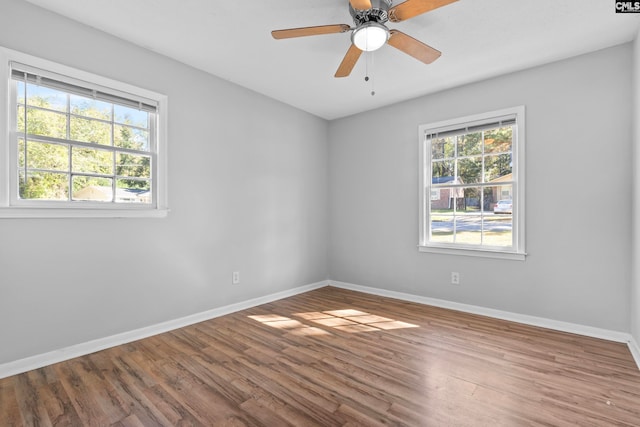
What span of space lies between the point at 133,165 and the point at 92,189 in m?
0.40

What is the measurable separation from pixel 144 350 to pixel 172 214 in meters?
1.25

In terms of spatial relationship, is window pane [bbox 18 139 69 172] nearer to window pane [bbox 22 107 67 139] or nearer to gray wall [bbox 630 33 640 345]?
window pane [bbox 22 107 67 139]

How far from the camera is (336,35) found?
8.64ft

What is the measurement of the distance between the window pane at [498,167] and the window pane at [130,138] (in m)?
3.63

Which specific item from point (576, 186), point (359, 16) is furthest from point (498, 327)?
point (359, 16)

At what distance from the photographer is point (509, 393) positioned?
6.50 feet

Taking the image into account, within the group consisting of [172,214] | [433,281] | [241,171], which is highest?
[241,171]

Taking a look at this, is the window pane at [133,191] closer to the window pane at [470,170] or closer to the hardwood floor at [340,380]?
the hardwood floor at [340,380]

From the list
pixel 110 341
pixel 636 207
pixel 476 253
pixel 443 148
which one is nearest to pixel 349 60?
pixel 443 148

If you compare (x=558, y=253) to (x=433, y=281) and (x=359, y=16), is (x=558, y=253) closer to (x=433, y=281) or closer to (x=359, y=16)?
(x=433, y=281)

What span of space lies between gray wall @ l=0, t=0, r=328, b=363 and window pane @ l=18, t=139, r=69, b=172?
1.44 feet

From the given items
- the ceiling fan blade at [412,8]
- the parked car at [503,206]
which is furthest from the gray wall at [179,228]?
the parked car at [503,206]

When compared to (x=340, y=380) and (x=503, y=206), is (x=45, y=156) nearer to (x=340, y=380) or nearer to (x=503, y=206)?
(x=340, y=380)

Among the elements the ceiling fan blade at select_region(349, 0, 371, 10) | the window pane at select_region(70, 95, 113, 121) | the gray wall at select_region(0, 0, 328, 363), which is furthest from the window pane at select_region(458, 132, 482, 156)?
the window pane at select_region(70, 95, 113, 121)
